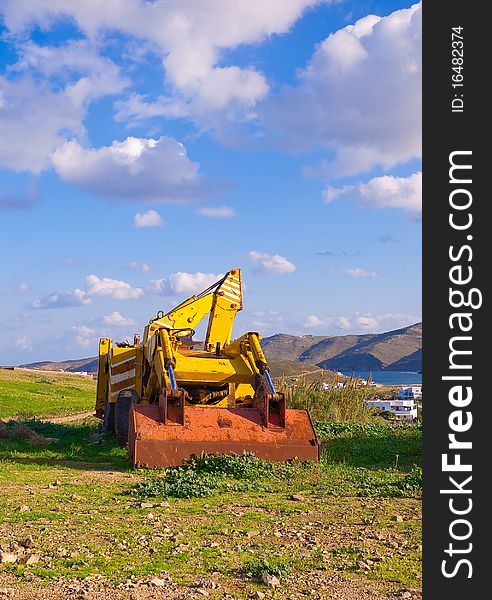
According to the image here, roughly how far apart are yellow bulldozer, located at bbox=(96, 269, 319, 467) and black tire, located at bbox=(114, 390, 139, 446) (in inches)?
0.9

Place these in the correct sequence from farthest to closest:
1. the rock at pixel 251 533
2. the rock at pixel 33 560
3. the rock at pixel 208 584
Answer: the rock at pixel 251 533 → the rock at pixel 33 560 → the rock at pixel 208 584

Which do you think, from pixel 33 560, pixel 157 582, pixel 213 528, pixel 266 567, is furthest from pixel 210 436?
pixel 157 582

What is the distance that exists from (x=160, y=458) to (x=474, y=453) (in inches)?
287

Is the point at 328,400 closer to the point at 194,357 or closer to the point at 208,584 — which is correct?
the point at 194,357

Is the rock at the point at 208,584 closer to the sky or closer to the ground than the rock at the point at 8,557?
closer to the ground

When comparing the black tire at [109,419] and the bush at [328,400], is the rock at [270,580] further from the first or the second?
the bush at [328,400]

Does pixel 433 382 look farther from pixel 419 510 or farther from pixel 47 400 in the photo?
pixel 47 400

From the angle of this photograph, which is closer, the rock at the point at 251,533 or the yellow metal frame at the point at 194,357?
the rock at the point at 251,533

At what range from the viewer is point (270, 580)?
567cm

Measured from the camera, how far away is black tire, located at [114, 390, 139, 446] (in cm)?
1612

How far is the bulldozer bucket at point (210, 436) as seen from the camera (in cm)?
1211

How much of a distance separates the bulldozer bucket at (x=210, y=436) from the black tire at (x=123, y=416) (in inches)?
135

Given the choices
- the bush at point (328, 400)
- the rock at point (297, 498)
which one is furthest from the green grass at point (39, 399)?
the rock at point (297, 498)

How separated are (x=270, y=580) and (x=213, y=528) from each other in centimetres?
205
